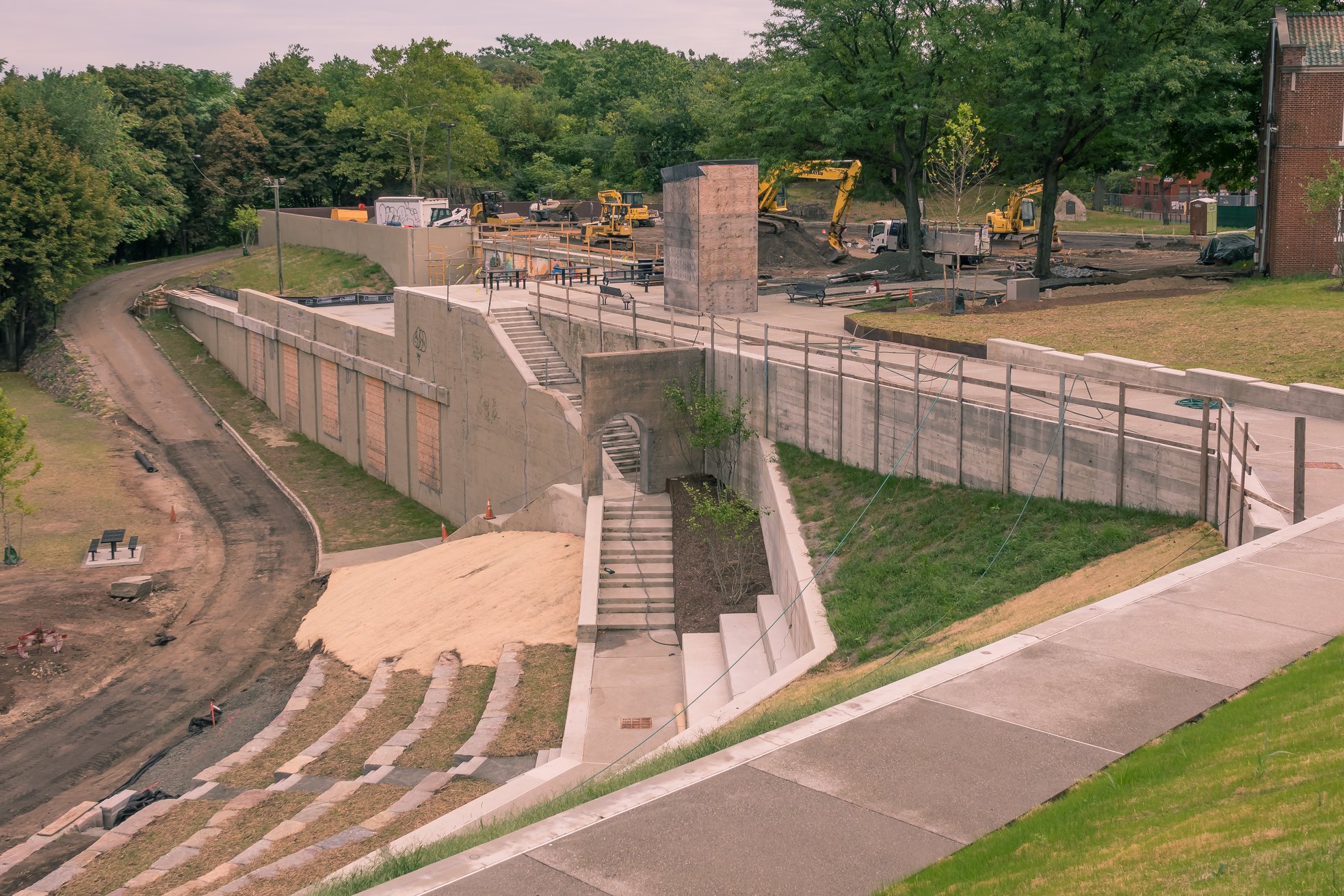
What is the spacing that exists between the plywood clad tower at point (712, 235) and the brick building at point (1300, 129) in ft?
55.7

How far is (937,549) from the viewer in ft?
77.3

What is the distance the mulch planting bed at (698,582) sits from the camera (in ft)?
94.8

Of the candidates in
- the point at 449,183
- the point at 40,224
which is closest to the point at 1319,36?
the point at 449,183

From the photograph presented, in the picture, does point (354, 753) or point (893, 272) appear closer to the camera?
point (354, 753)

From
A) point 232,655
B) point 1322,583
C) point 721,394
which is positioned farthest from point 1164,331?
point 232,655

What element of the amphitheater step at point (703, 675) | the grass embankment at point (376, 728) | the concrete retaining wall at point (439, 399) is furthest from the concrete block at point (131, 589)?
the amphitheater step at point (703, 675)

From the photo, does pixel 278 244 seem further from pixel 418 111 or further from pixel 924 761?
pixel 924 761

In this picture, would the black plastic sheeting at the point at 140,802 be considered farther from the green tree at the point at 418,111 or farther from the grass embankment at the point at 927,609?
the green tree at the point at 418,111

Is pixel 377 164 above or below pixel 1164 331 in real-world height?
above

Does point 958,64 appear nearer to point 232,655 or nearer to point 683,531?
point 683,531

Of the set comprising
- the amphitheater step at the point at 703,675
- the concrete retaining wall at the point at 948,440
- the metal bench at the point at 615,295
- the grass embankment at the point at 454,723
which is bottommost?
the grass embankment at the point at 454,723

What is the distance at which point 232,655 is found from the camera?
34562 mm

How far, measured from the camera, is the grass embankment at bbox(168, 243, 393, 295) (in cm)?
7000

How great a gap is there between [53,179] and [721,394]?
163 ft
